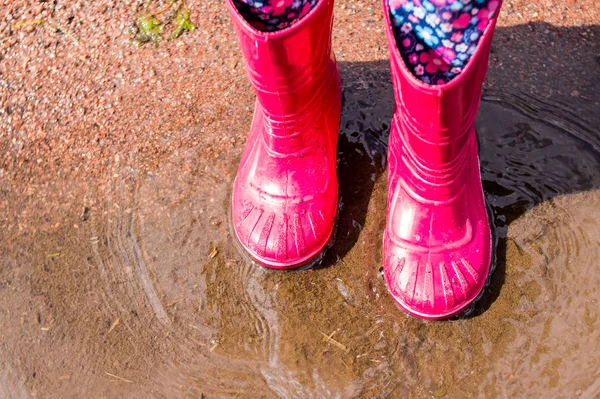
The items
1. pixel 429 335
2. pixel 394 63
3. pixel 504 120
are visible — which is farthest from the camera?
pixel 504 120

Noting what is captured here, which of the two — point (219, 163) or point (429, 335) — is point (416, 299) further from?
point (219, 163)

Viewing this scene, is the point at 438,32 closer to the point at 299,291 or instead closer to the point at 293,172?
the point at 293,172

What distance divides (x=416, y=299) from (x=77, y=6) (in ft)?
6.06

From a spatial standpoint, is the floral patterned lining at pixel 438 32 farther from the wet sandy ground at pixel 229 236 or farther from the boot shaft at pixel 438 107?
the wet sandy ground at pixel 229 236

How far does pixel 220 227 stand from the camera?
1.89 meters

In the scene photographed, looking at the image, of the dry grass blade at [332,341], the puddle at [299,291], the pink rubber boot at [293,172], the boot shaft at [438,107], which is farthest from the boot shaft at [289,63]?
the dry grass blade at [332,341]

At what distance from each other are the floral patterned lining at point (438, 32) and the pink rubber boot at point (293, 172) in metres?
0.26

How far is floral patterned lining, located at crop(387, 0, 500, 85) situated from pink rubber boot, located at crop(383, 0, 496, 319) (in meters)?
0.12

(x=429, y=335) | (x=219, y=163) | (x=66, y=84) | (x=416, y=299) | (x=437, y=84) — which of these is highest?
(x=437, y=84)

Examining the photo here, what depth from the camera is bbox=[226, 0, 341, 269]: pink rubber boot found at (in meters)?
1.60

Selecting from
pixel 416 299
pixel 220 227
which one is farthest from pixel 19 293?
pixel 416 299

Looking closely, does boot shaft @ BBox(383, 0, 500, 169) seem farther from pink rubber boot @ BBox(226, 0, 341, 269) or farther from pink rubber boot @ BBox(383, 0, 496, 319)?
pink rubber boot @ BBox(226, 0, 341, 269)

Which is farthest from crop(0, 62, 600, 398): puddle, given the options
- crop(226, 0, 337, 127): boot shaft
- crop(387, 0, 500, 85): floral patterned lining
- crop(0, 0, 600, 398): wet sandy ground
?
crop(387, 0, 500, 85): floral patterned lining

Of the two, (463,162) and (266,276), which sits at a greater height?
(463,162)
